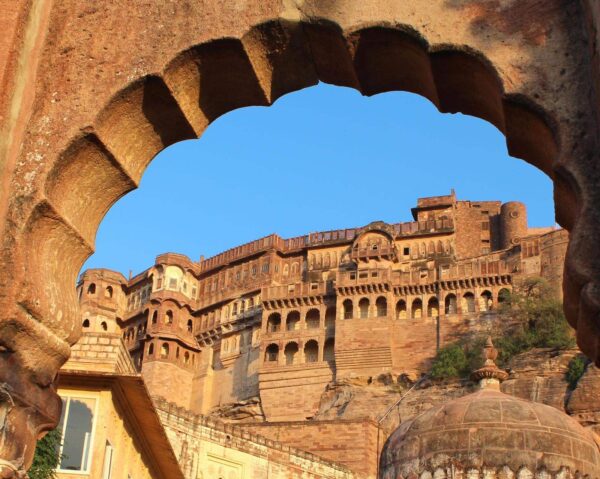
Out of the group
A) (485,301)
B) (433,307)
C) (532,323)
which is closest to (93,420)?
(532,323)

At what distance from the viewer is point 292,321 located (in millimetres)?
53156

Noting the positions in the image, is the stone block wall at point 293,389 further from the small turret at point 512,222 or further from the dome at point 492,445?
the dome at point 492,445

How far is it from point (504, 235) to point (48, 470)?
4900cm

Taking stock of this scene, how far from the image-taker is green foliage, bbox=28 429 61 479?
38.0 feet

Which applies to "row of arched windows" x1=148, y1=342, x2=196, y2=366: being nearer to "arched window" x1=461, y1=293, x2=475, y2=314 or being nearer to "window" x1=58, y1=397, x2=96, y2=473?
"arched window" x1=461, y1=293, x2=475, y2=314

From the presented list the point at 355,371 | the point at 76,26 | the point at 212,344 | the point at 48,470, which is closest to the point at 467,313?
the point at 355,371

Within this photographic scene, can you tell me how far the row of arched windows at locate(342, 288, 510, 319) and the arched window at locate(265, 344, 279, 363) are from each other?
160 inches

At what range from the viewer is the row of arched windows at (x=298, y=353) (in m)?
51.6

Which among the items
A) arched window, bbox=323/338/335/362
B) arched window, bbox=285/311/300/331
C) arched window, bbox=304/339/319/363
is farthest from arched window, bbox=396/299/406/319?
arched window, bbox=285/311/300/331

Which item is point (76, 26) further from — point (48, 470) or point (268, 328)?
point (268, 328)

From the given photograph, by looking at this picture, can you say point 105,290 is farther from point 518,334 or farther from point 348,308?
point 518,334

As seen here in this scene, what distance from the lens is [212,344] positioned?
56.2 m

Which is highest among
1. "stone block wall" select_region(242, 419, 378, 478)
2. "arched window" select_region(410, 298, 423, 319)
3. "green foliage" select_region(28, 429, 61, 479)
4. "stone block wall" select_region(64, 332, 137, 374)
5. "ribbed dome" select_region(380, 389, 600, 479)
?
"arched window" select_region(410, 298, 423, 319)

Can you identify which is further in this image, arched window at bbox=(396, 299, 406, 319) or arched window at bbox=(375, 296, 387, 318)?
arched window at bbox=(396, 299, 406, 319)
